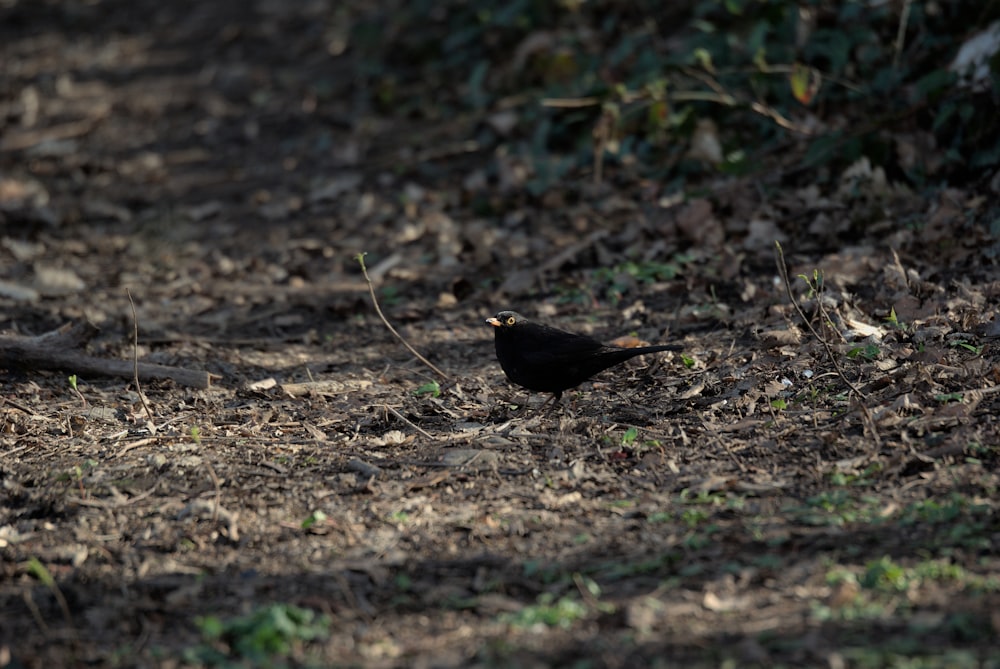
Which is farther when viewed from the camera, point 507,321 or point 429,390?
point 429,390

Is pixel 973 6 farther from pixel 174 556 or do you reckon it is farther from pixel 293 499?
pixel 174 556

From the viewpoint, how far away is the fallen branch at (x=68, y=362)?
576 centimetres

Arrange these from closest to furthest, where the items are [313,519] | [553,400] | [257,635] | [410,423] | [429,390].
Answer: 1. [257,635]
2. [313,519]
3. [410,423]
4. [553,400]
5. [429,390]

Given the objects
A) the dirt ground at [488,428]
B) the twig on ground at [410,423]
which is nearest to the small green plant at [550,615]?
the dirt ground at [488,428]

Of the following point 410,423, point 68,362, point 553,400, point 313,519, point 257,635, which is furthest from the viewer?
point 68,362

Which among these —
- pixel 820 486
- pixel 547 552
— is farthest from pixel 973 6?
pixel 547 552

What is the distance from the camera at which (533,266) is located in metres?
7.60

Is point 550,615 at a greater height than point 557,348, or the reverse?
point 550,615

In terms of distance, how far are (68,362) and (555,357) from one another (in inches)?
112

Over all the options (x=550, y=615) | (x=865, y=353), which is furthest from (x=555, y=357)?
(x=550, y=615)

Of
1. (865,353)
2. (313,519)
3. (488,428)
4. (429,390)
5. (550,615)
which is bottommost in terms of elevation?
(429,390)

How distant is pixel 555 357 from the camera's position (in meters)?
5.21

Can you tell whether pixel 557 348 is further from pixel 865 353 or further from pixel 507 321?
pixel 865 353

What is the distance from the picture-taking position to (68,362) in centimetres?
584
